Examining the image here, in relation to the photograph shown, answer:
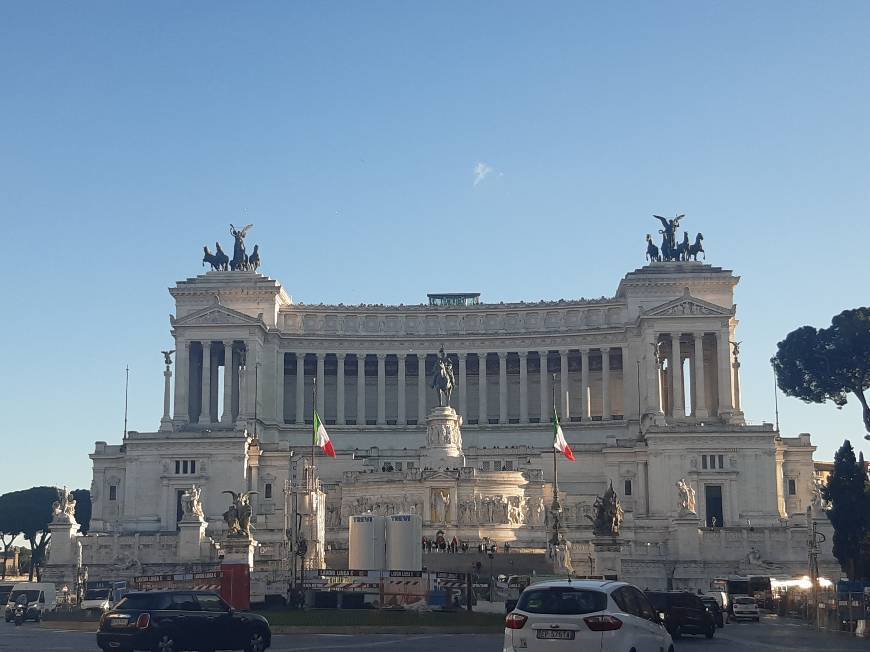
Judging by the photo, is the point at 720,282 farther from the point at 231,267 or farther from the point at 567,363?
the point at 231,267

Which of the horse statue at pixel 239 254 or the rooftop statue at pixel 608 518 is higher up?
the horse statue at pixel 239 254

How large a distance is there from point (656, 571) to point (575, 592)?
6451 cm

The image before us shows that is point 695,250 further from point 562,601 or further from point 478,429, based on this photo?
point 562,601

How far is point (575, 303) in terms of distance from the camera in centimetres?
12781

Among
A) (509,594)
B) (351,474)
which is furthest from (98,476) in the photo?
(509,594)

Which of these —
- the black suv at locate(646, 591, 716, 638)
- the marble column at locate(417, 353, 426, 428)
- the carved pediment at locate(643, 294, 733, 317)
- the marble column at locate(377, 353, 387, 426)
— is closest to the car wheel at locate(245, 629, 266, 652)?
the black suv at locate(646, 591, 716, 638)

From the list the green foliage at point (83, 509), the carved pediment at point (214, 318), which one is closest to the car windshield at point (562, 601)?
the carved pediment at point (214, 318)

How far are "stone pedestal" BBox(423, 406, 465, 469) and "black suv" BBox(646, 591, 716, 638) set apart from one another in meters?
58.4

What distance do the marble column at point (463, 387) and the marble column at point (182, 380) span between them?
28.3 meters

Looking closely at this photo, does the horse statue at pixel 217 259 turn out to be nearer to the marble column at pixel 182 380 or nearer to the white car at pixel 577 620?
the marble column at pixel 182 380

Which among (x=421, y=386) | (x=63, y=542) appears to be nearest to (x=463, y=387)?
(x=421, y=386)

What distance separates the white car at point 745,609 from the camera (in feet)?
189

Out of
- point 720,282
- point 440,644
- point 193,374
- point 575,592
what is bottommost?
point 440,644

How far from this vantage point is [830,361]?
11519cm
